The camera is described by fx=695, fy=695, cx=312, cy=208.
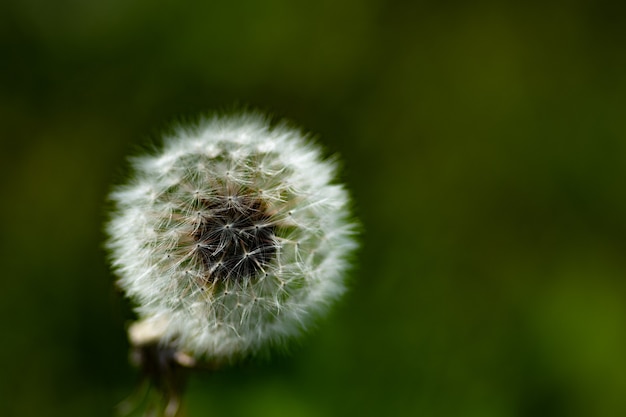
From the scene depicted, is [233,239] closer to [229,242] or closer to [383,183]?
[229,242]

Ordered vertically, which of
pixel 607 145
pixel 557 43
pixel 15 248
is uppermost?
pixel 557 43

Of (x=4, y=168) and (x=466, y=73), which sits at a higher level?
(x=466, y=73)

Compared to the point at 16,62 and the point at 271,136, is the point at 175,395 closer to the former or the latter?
the point at 271,136

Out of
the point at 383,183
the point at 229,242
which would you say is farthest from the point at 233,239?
the point at 383,183

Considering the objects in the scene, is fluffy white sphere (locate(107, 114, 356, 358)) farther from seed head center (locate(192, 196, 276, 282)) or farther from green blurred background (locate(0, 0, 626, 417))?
green blurred background (locate(0, 0, 626, 417))

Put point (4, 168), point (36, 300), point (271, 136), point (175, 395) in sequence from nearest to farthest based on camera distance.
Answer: point (175, 395)
point (271, 136)
point (36, 300)
point (4, 168)

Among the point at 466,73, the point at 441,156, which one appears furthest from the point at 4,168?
the point at 466,73

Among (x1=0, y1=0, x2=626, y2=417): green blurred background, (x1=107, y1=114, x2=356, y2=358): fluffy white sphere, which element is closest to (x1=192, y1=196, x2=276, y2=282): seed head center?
(x1=107, y1=114, x2=356, y2=358): fluffy white sphere

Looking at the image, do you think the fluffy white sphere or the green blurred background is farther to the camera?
the green blurred background

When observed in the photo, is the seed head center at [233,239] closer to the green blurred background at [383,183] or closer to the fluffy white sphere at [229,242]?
the fluffy white sphere at [229,242]
